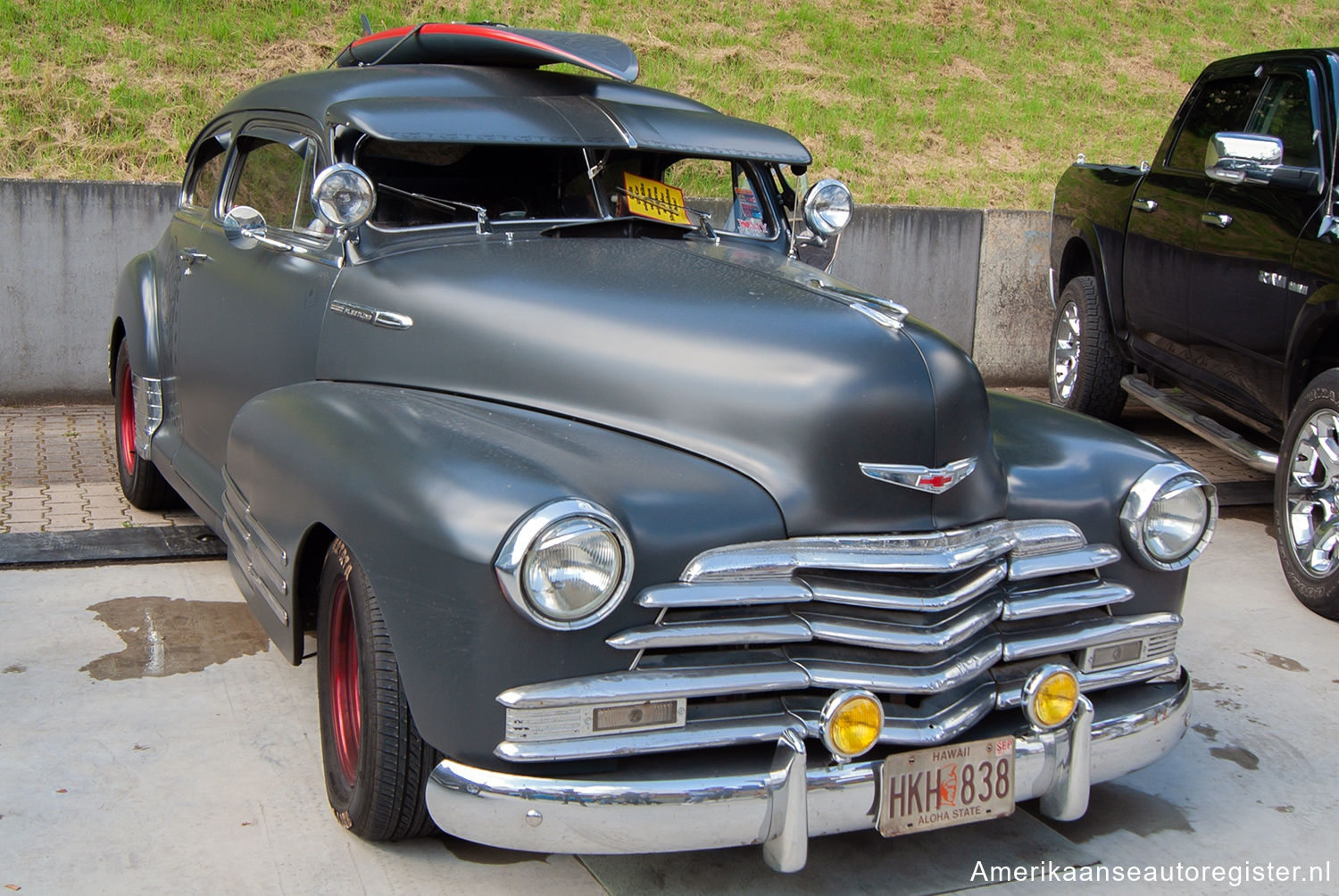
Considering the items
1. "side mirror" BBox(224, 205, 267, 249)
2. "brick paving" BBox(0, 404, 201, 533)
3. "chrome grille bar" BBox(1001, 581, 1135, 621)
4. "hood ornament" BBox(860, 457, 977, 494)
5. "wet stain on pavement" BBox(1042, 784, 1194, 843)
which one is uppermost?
"side mirror" BBox(224, 205, 267, 249)

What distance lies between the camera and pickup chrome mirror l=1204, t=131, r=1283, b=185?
4879 millimetres

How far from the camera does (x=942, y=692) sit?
8.64ft

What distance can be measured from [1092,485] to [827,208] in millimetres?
1613

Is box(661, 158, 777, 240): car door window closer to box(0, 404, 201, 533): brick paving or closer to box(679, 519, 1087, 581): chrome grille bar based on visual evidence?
box(679, 519, 1087, 581): chrome grille bar

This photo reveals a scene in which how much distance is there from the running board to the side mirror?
392cm

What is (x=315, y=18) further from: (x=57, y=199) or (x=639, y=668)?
(x=639, y=668)

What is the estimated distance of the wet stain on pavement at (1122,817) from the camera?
312 centimetres

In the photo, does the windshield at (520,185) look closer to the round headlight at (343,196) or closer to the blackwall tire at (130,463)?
the round headlight at (343,196)

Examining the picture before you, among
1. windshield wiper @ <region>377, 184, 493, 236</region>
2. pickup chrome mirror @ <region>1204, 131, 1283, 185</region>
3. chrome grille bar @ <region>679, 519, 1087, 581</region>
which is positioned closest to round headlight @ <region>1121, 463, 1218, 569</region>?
chrome grille bar @ <region>679, 519, 1087, 581</region>

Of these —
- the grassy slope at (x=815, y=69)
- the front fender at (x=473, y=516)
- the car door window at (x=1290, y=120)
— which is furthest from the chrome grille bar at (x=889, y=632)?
the grassy slope at (x=815, y=69)

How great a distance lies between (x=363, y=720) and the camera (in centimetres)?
265

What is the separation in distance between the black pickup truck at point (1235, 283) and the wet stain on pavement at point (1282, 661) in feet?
1.40

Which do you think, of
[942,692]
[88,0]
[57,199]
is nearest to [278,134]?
[942,692]

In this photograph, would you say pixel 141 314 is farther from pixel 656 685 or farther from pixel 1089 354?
pixel 1089 354
